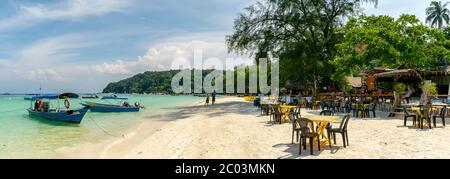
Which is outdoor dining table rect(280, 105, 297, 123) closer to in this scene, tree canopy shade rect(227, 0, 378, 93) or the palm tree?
tree canopy shade rect(227, 0, 378, 93)

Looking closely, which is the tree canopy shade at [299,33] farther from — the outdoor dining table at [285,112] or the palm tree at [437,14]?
the palm tree at [437,14]

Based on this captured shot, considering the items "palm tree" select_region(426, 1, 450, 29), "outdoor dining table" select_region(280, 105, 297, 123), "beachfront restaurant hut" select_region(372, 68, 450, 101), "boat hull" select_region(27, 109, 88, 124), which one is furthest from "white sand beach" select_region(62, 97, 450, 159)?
"palm tree" select_region(426, 1, 450, 29)

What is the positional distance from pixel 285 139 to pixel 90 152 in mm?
6320

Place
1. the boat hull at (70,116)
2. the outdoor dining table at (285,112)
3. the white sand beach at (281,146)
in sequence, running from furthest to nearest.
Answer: the boat hull at (70,116), the outdoor dining table at (285,112), the white sand beach at (281,146)

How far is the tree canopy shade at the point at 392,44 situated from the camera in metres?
17.2

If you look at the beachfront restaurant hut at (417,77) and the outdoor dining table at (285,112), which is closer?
the outdoor dining table at (285,112)

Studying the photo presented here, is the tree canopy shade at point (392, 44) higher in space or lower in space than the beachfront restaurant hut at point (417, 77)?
higher

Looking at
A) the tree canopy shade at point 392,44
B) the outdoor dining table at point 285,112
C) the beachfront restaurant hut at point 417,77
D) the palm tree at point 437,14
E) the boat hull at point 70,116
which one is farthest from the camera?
the palm tree at point 437,14

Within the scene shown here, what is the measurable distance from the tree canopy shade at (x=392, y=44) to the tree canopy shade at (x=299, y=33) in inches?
303

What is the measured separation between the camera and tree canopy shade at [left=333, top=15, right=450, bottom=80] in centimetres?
1717

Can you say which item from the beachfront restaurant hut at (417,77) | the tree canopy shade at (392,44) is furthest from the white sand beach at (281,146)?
the beachfront restaurant hut at (417,77)
